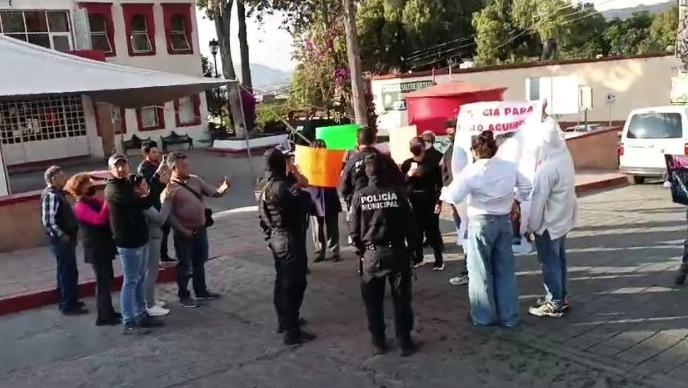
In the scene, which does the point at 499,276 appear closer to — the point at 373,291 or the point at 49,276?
the point at 373,291

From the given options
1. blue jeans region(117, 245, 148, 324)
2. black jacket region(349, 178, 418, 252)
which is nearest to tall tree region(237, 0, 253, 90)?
blue jeans region(117, 245, 148, 324)

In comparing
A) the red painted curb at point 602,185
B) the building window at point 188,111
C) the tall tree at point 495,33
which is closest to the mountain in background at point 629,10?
the tall tree at point 495,33

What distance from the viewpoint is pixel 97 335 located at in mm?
6633

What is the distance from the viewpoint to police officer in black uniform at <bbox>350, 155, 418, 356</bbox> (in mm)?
5391

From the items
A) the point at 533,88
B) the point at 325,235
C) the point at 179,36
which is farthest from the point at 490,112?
the point at 179,36

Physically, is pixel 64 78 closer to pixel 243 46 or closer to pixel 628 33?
pixel 243 46

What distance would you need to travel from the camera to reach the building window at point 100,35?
2694 centimetres

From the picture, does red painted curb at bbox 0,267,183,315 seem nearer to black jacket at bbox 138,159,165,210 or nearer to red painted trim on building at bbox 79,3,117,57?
black jacket at bbox 138,159,165,210

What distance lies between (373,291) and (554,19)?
32.1 meters

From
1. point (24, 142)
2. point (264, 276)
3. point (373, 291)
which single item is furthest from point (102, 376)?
point (24, 142)

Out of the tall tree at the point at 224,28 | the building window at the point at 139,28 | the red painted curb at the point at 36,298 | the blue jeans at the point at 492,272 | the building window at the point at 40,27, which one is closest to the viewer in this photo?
the blue jeans at the point at 492,272

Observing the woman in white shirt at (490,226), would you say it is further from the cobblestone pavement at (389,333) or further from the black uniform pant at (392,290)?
the black uniform pant at (392,290)

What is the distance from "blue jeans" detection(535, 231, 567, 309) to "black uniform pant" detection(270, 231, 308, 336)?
82.2 inches

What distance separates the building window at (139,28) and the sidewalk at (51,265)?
1763cm
